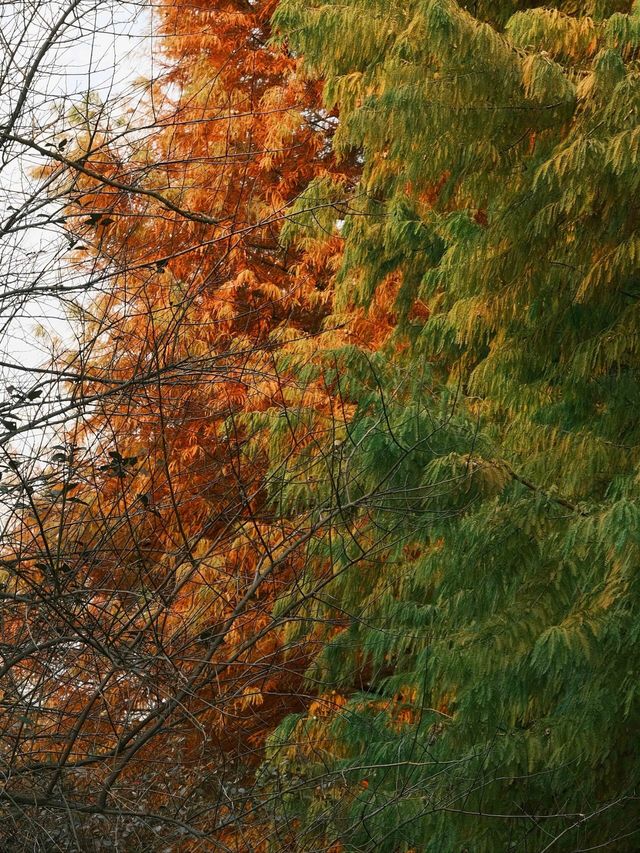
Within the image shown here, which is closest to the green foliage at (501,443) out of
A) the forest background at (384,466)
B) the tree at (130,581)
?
the forest background at (384,466)

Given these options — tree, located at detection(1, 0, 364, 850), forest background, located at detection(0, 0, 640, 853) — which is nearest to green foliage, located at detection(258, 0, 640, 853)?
forest background, located at detection(0, 0, 640, 853)

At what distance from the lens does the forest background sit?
3.93 metres

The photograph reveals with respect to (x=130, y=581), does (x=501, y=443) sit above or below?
above

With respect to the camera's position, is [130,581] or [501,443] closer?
[130,581]

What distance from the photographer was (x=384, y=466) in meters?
5.51

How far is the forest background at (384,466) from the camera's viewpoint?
3934 mm

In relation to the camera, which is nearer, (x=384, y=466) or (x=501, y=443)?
(x=384, y=466)

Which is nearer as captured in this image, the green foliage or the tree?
the tree

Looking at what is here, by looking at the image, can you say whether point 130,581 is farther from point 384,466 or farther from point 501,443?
point 501,443

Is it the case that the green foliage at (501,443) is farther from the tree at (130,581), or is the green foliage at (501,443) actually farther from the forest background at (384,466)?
the tree at (130,581)

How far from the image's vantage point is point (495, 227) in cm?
620

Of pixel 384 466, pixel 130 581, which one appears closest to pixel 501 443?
pixel 384 466

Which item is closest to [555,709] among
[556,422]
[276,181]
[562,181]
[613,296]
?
[556,422]

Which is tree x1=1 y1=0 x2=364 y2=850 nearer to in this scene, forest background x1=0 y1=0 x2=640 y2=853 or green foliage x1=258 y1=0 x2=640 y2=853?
forest background x1=0 y1=0 x2=640 y2=853
